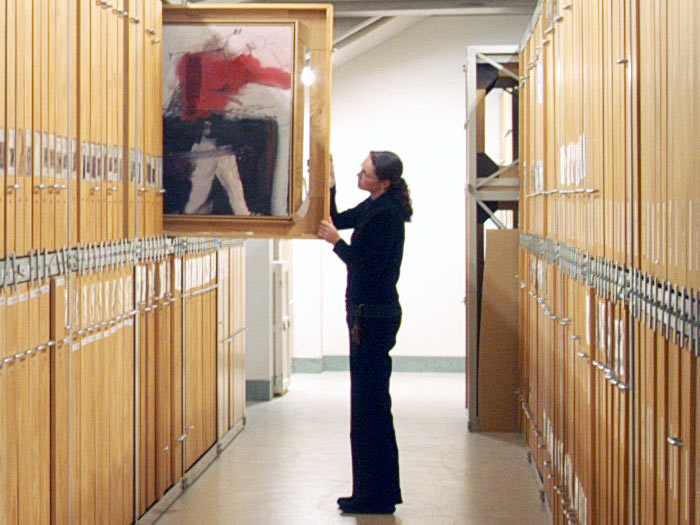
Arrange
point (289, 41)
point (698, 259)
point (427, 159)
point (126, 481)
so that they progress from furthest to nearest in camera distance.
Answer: point (427, 159) → point (289, 41) → point (126, 481) → point (698, 259)

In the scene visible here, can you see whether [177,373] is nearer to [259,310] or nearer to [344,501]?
[344,501]

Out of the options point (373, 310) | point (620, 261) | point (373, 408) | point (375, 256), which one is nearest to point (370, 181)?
point (375, 256)

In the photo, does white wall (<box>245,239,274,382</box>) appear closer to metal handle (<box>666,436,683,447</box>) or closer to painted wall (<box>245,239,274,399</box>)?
painted wall (<box>245,239,274,399</box>)

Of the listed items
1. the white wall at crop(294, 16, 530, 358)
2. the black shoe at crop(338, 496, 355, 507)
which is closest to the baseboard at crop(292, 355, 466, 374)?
the white wall at crop(294, 16, 530, 358)

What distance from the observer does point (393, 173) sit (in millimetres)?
6000

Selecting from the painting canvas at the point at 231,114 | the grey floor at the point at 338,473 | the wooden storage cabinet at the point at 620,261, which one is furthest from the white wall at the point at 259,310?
the painting canvas at the point at 231,114

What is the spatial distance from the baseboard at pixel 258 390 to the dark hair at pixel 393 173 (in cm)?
406

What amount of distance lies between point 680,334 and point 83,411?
2492 mm

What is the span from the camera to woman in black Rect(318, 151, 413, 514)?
19.1 ft

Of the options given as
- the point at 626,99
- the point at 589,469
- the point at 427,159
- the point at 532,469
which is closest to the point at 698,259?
the point at 626,99

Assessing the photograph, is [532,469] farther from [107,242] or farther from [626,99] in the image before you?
[626,99]

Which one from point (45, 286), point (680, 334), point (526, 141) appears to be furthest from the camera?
point (526, 141)

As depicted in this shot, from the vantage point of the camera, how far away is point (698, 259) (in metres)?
2.48

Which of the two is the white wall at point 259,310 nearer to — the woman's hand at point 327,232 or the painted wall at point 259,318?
the painted wall at point 259,318
